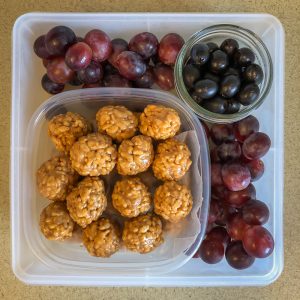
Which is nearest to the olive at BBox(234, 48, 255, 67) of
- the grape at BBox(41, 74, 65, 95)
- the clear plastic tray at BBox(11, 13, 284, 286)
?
the clear plastic tray at BBox(11, 13, 284, 286)

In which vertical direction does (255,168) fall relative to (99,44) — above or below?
below

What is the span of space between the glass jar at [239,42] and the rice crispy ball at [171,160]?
0.23 feet

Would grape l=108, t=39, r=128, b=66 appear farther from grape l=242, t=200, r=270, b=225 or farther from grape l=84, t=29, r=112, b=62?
grape l=242, t=200, r=270, b=225

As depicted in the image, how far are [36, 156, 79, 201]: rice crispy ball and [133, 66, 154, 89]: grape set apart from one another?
184mm

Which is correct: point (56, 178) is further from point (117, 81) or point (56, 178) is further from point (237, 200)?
point (237, 200)

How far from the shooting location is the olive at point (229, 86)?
67cm

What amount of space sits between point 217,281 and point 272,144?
272 mm

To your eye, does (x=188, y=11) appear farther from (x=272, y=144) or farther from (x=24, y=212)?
(x=24, y=212)

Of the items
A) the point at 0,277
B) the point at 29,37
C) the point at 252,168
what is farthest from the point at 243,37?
the point at 0,277

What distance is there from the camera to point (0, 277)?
812 mm

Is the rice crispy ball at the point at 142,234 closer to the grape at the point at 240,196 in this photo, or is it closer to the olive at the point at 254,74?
the grape at the point at 240,196

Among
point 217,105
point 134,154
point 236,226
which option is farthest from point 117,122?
point 236,226

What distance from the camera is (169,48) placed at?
2.40ft

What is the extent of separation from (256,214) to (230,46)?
11.3 inches
